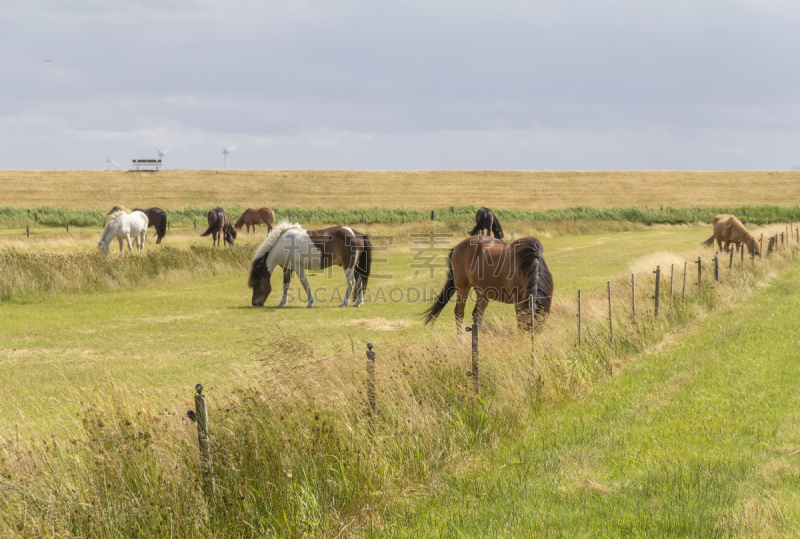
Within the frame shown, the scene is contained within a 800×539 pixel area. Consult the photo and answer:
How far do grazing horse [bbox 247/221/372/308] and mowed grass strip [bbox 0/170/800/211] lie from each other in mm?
54631

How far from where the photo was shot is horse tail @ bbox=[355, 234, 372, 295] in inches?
641

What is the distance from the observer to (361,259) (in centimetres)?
1634

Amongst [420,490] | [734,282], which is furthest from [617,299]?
[420,490]

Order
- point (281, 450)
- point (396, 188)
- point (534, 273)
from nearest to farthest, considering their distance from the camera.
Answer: point (281, 450) → point (534, 273) → point (396, 188)

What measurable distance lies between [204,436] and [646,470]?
11.5ft

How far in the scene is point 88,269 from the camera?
18547 mm

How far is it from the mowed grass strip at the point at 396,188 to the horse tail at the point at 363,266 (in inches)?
2150

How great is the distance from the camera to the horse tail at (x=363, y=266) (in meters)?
16.3

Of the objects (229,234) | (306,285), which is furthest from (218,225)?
(306,285)

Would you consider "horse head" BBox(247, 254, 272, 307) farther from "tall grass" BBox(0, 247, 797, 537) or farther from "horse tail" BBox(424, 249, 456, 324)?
"tall grass" BBox(0, 247, 797, 537)

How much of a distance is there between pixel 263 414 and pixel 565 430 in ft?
10.0

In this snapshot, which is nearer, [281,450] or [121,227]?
[281,450]

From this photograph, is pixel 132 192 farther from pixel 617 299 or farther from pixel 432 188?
pixel 617 299

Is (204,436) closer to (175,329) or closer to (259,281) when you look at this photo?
(175,329)
